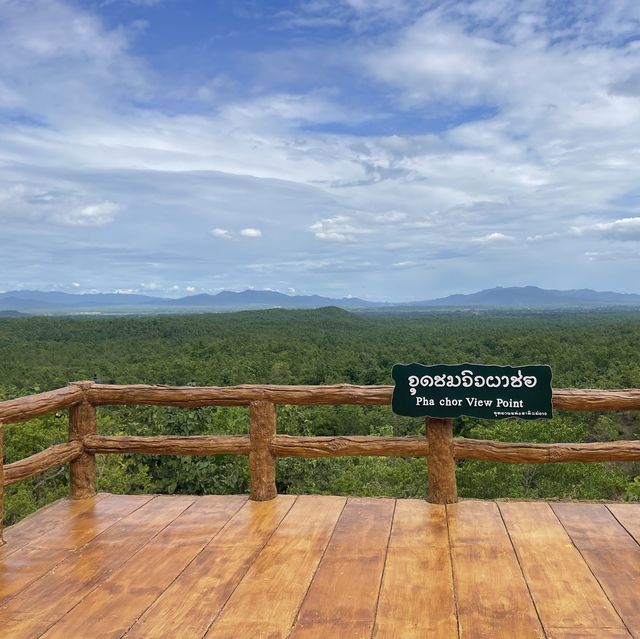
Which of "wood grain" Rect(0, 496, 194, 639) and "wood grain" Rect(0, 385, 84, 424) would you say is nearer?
"wood grain" Rect(0, 496, 194, 639)

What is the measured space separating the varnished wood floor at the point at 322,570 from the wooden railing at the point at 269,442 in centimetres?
27

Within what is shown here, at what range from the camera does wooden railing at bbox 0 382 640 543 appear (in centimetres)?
383

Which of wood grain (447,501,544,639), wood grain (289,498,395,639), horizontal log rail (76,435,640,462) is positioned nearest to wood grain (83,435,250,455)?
horizontal log rail (76,435,640,462)

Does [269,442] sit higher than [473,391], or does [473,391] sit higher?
[473,391]

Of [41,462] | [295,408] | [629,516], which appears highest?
[41,462]

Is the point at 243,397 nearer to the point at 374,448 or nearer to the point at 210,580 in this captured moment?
the point at 374,448

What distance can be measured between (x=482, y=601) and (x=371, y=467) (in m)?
17.6

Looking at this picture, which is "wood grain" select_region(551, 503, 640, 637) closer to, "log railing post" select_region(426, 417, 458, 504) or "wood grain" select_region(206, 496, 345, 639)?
"log railing post" select_region(426, 417, 458, 504)

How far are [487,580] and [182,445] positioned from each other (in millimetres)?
2234

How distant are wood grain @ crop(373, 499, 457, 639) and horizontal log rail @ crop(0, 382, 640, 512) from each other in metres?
0.45

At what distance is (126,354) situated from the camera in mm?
53344

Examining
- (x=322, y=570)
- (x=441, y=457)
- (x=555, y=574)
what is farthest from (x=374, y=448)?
(x=555, y=574)

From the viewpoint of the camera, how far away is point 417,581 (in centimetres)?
288

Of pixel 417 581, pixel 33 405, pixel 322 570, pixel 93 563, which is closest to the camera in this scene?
pixel 417 581
